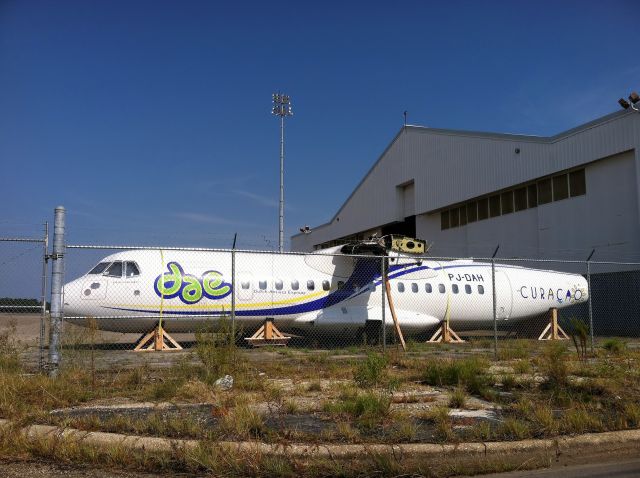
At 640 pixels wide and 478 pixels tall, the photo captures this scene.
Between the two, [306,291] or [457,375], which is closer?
[457,375]

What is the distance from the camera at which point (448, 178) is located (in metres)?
32.3

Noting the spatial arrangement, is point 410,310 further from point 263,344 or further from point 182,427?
point 182,427

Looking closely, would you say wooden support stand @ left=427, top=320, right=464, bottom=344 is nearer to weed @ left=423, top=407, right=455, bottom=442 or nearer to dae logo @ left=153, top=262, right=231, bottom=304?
dae logo @ left=153, top=262, right=231, bottom=304

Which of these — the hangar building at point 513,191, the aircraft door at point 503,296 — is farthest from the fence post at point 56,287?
the hangar building at point 513,191

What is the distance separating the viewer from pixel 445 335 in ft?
65.3

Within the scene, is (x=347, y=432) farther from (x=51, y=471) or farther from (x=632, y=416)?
(x=632, y=416)

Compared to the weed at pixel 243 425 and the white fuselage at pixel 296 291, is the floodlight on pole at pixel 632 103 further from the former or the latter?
the weed at pixel 243 425

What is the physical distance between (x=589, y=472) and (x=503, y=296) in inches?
638

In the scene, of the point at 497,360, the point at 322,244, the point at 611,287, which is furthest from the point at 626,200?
the point at 322,244

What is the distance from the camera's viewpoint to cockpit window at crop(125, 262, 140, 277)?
52.6ft

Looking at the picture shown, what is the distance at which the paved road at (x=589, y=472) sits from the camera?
5371 millimetres

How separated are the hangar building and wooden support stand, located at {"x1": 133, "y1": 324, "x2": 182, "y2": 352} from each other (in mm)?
18452

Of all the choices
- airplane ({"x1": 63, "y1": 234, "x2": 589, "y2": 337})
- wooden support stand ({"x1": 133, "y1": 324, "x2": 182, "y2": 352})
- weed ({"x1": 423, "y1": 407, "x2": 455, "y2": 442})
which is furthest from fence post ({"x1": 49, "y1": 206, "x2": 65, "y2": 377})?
weed ({"x1": 423, "y1": 407, "x2": 455, "y2": 442})

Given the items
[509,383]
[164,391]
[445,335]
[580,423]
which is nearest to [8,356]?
[164,391]
